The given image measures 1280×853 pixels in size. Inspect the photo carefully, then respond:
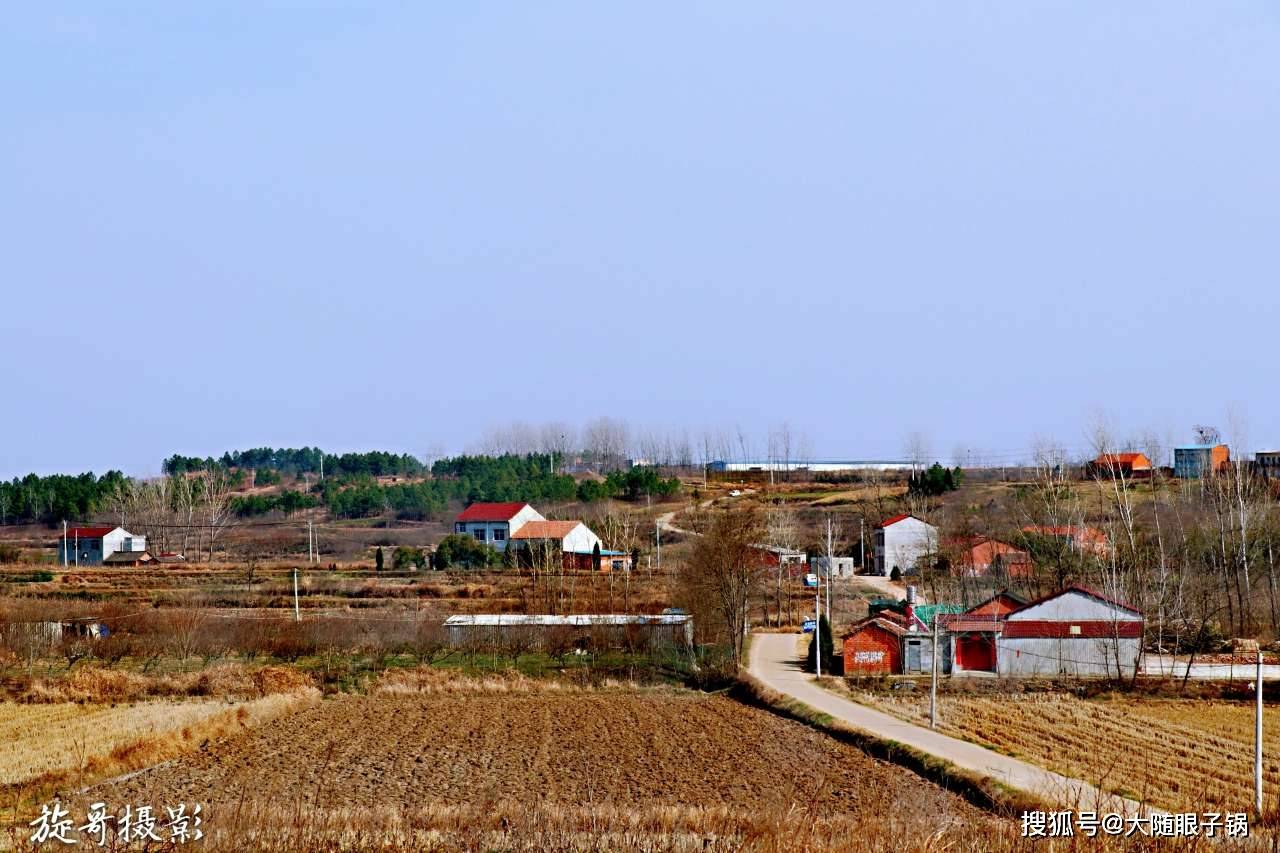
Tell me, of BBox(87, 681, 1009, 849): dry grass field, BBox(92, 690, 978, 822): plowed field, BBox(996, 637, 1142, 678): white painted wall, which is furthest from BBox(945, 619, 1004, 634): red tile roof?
BBox(92, 690, 978, 822): plowed field

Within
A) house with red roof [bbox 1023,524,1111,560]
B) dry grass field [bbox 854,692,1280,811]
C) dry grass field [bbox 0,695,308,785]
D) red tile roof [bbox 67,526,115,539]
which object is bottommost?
dry grass field [bbox 854,692,1280,811]

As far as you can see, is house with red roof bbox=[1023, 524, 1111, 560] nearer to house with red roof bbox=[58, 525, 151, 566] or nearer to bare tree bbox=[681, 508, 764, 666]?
bare tree bbox=[681, 508, 764, 666]

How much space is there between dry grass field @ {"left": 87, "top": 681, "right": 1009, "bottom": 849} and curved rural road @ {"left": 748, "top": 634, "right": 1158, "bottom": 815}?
37.3 inches

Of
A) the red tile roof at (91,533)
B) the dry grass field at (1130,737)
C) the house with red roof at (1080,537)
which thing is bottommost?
the dry grass field at (1130,737)

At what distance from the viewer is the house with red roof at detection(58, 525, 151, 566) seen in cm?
6078

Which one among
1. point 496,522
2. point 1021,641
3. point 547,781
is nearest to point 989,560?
point 1021,641

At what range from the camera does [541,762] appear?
1886cm

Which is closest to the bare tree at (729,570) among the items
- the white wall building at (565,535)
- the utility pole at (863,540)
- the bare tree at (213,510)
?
the white wall building at (565,535)

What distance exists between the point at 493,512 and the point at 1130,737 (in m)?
43.7

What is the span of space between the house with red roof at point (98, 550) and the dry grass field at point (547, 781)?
130ft

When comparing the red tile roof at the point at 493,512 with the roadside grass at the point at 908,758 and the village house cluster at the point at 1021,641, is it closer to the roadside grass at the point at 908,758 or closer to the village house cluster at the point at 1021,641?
the village house cluster at the point at 1021,641

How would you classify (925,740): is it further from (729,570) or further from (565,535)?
(565,535)

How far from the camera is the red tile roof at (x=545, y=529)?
5631 cm

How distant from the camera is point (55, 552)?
6494 centimetres
